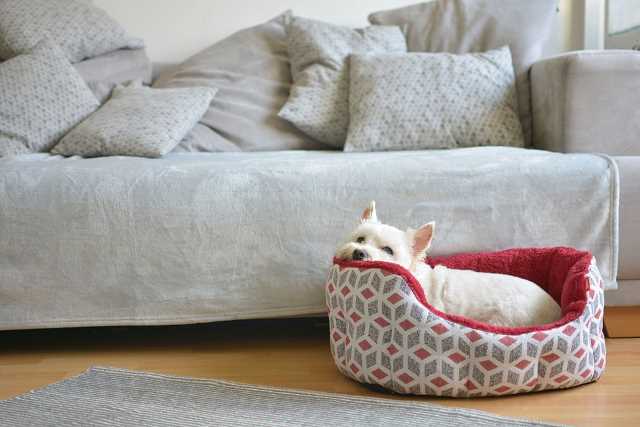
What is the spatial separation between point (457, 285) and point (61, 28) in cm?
183

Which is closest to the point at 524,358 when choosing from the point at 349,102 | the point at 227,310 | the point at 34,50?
the point at 227,310

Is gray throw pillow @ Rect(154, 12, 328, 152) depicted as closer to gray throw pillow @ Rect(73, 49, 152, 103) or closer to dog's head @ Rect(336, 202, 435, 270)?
gray throw pillow @ Rect(73, 49, 152, 103)

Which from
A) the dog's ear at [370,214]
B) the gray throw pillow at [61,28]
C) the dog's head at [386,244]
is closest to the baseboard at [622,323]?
the dog's head at [386,244]

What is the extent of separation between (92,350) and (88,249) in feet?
0.97

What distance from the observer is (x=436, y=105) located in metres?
2.18

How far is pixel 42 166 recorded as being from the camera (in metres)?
1.78

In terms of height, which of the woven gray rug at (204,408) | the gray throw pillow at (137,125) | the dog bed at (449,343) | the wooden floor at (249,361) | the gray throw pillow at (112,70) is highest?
the gray throw pillow at (112,70)

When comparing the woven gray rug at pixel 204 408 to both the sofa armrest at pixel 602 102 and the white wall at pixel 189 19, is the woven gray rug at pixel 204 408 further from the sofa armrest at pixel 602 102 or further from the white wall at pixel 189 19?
the white wall at pixel 189 19

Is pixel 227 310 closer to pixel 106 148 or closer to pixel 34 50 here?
pixel 106 148

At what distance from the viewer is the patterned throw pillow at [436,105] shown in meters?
2.16

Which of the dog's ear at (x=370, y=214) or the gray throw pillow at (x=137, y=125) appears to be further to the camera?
the gray throw pillow at (x=137, y=125)

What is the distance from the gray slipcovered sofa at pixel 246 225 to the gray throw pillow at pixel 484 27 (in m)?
0.78

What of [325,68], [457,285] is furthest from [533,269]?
[325,68]

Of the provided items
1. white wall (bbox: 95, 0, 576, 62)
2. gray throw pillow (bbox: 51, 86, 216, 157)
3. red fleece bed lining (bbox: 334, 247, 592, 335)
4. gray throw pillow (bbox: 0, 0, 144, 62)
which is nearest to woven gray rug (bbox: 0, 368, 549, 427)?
red fleece bed lining (bbox: 334, 247, 592, 335)
